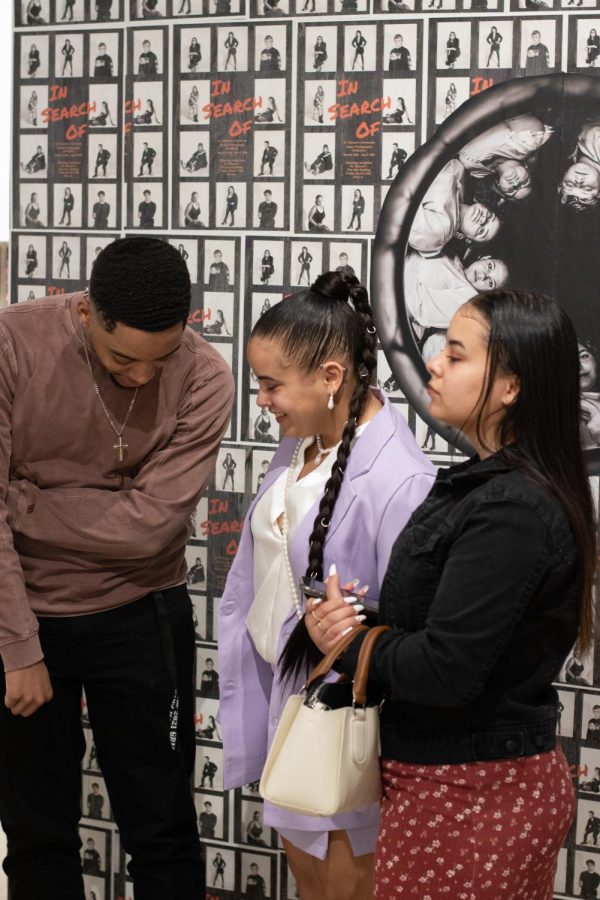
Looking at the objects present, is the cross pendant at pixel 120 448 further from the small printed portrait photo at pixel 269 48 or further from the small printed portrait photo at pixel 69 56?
the small printed portrait photo at pixel 69 56

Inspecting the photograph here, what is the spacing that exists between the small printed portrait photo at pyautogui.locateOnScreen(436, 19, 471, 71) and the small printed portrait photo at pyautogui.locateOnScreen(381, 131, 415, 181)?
0.62 ft

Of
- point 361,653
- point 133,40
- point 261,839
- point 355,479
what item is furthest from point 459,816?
point 133,40

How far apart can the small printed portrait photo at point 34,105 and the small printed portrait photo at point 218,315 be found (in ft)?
2.26

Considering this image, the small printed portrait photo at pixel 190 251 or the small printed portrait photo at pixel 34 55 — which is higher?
the small printed portrait photo at pixel 34 55

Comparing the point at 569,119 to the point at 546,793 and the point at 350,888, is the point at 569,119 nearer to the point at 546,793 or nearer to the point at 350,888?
the point at 546,793

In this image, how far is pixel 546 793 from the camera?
1.57 m

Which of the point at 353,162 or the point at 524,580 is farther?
the point at 353,162

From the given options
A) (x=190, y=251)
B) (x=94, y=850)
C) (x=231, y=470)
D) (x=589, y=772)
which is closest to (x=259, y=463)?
(x=231, y=470)

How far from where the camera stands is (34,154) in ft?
9.49

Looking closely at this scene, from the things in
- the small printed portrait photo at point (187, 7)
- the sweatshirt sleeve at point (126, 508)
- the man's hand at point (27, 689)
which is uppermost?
the small printed portrait photo at point (187, 7)

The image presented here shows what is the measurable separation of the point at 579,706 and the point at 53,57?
223 centimetres

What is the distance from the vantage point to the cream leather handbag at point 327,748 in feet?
5.12

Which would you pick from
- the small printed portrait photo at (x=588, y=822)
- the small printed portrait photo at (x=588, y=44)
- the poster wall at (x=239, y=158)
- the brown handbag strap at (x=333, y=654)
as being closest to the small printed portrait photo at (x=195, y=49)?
the poster wall at (x=239, y=158)

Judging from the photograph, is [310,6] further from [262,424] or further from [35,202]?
[262,424]
